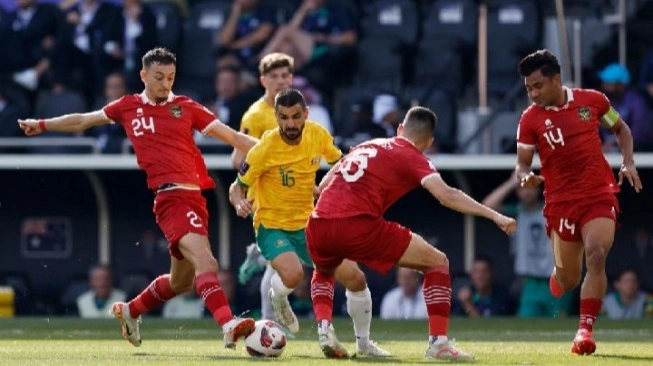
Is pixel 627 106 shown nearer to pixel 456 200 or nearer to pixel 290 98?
pixel 290 98

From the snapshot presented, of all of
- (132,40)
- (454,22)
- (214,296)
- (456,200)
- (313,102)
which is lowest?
(214,296)

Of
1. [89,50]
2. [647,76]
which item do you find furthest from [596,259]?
[89,50]

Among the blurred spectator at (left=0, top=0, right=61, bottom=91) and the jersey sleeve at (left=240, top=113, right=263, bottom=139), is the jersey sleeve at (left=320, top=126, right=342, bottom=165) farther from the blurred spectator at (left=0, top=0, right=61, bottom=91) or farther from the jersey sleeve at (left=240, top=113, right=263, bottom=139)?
the blurred spectator at (left=0, top=0, right=61, bottom=91)

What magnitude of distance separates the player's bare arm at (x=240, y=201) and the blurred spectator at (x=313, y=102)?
652 centimetres

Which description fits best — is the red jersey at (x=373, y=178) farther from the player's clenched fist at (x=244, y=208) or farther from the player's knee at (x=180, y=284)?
the player's knee at (x=180, y=284)

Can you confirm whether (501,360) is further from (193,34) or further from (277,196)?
(193,34)

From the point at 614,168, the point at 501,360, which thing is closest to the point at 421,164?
the point at 501,360

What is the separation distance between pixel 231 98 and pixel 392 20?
250cm

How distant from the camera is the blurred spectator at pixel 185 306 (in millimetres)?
21312

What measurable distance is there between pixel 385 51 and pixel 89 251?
416 centimetres

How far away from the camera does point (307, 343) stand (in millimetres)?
14812

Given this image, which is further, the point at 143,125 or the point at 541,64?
the point at 143,125

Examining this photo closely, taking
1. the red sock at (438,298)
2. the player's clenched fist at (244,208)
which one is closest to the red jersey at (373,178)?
the red sock at (438,298)

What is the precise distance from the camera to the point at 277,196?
14.4 m
